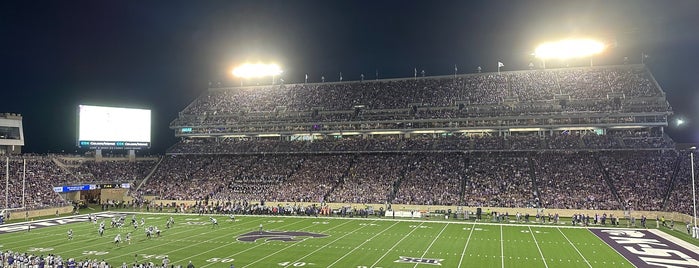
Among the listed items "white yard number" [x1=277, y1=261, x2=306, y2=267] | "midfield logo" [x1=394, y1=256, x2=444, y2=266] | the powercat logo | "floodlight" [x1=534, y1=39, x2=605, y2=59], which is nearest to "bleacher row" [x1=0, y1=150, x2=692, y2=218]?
the powercat logo

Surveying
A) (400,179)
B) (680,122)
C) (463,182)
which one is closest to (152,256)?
(400,179)

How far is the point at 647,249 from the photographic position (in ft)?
90.1

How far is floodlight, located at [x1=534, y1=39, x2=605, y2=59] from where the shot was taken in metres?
59.2

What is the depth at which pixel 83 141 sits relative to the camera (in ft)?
191

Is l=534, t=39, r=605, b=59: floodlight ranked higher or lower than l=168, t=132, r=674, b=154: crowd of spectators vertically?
higher

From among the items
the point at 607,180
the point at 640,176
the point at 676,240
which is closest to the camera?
the point at 676,240

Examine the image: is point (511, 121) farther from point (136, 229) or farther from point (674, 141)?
point (136, 229)

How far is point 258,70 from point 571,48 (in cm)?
4344

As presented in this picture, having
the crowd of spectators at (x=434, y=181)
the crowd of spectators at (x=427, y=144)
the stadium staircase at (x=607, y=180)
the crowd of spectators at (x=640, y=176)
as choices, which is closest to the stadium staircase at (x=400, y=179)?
the crowd of spectators at (x=434, y=181)

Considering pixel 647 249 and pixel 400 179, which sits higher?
pixel 400 179

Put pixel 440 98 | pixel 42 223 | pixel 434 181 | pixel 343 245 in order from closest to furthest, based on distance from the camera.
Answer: pixel 343 245, pixel 42 223, pixel 434 181, pixel 440 98

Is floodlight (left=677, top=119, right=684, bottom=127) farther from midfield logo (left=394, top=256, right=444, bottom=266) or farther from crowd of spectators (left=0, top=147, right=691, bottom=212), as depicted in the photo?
midfield logo (left=394, top=256, right=444, bottom=266)

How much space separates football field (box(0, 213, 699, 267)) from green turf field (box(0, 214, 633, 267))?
0.05m

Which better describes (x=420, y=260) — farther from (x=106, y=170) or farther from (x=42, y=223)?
(x=106, y=170)
